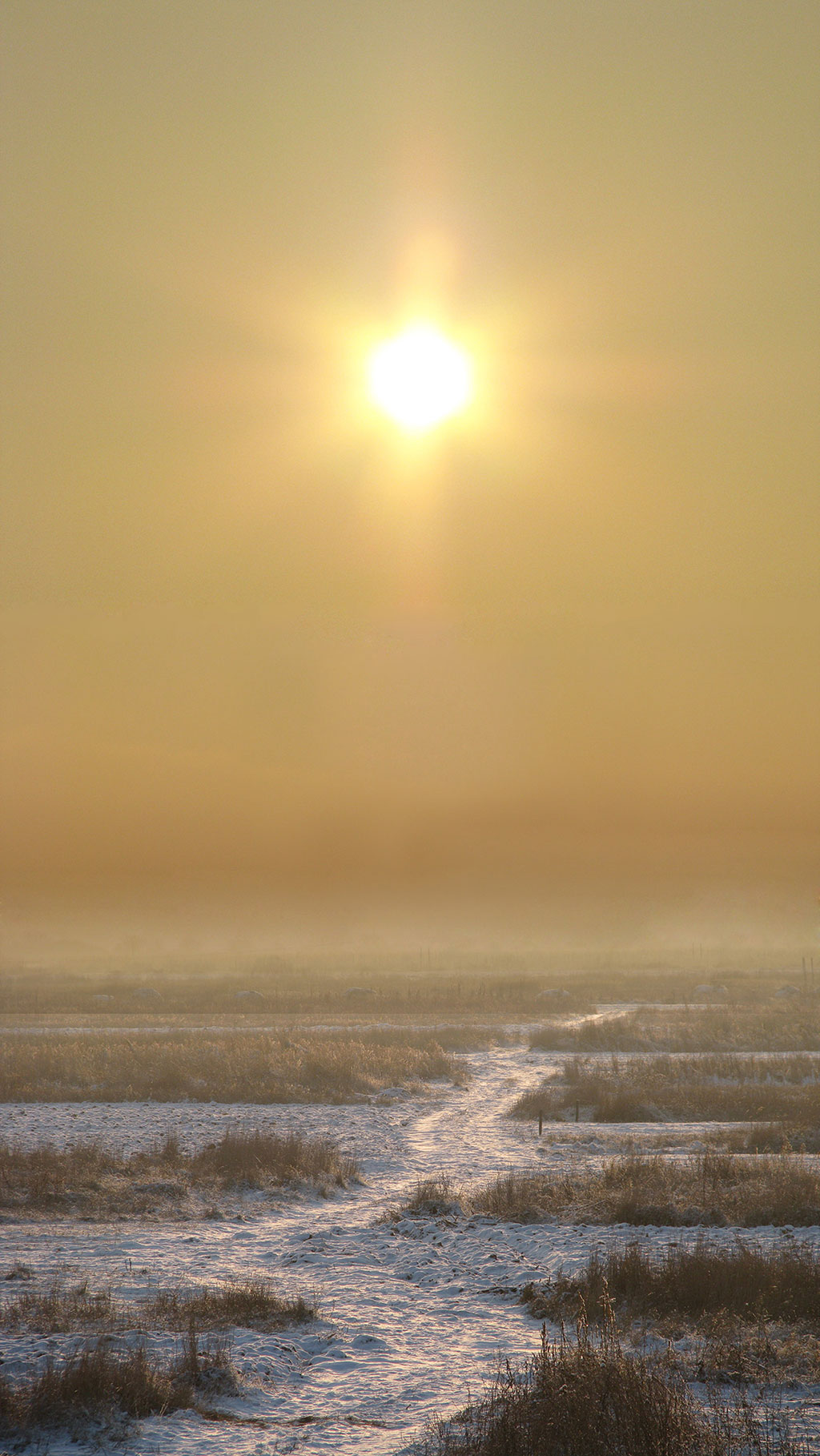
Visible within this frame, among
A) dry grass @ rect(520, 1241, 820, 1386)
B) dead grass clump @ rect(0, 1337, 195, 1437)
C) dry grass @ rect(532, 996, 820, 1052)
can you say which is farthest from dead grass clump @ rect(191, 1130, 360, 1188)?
dry grass @ rect(532, 996, 820, 1052)

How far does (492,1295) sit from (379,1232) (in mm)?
3597

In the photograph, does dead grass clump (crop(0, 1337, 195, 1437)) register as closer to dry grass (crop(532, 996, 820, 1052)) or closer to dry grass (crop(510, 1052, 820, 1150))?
dry grass (crop(510, 1052, 820, 1150))

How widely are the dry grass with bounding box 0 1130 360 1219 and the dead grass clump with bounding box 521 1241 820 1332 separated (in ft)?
27.1

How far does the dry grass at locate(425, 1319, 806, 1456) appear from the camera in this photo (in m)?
7.41

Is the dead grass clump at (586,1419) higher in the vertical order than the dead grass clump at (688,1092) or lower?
higher

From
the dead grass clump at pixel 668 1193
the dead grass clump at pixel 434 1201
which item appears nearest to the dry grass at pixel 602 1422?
the dead grass clump at pixel 668 1193

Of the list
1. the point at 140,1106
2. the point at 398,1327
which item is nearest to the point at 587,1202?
the point at 398,1327

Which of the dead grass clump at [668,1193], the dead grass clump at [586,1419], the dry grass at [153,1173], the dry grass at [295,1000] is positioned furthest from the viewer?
the dry grass at [295,1000]

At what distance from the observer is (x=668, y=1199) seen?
16625mm

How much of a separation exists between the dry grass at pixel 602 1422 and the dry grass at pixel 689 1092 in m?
17.3

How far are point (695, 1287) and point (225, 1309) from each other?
19.9 feet

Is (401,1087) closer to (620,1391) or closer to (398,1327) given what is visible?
(398,1327)

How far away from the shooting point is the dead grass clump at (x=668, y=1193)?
621 inches

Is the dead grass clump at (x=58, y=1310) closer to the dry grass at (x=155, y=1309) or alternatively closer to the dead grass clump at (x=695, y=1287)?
the dry grass at (x=155, y=1309)
